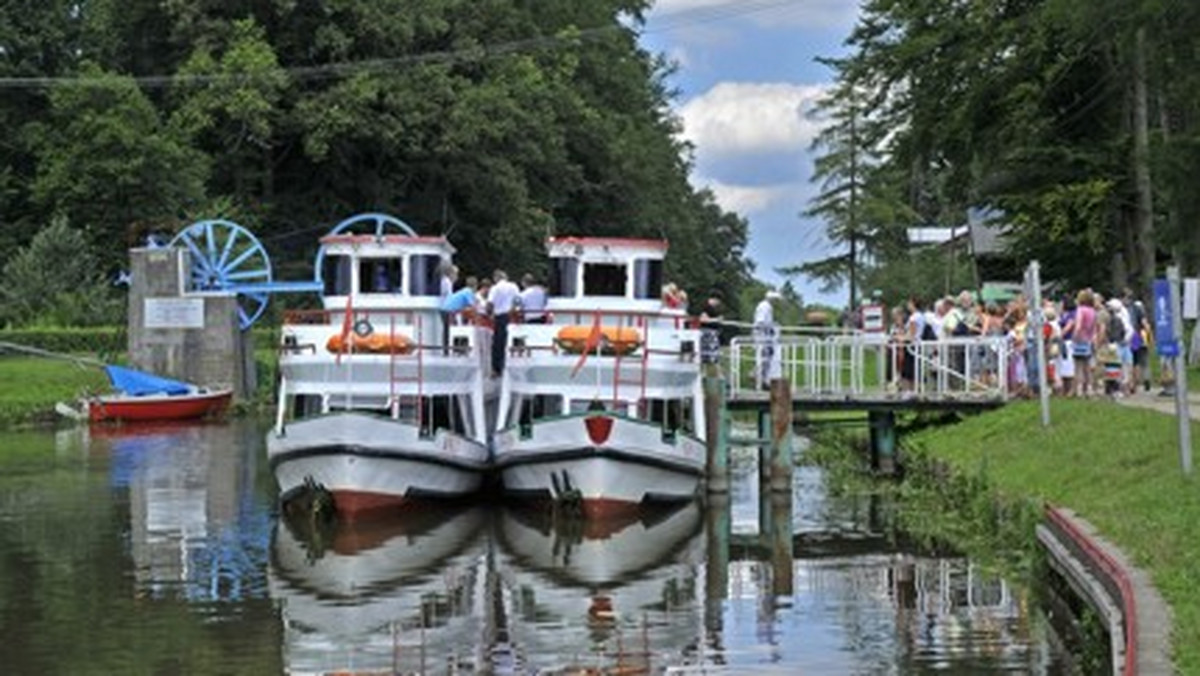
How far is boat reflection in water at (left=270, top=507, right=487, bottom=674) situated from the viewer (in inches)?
734

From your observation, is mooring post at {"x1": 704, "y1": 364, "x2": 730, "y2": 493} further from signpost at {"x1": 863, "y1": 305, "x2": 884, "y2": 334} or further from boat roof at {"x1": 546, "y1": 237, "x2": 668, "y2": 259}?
signpost at {"x1": 863, "y1": 305, "x2": 884, "y2": 334}

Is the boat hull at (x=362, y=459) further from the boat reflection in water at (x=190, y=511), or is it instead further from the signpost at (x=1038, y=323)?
the signpost at (x=1038, y=323)

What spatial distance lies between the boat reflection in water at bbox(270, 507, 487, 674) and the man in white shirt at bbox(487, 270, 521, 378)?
298 centimetres

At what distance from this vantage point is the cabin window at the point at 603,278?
1264 inches

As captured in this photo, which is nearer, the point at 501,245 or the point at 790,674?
the point at 790,674

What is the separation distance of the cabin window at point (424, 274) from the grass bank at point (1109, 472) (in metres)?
9.24

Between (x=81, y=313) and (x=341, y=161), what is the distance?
15.4m

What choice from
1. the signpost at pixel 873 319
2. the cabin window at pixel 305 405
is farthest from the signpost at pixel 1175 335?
the signpost at pixel 873 319

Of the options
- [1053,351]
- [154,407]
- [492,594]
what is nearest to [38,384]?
[154,407]

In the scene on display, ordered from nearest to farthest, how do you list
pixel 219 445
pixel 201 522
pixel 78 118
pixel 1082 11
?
pixel 201 522, pixel 1082 11, pixel 219 445, pixel 78 118

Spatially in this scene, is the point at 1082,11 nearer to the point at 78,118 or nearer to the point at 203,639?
the point at 203,639

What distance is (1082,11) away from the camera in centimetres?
3512

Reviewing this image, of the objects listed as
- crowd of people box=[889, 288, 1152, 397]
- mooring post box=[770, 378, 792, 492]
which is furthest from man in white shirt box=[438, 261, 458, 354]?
crowd of people box=[889, 288, 1152, 397]

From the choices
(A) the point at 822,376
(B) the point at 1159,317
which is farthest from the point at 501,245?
(B) the point at 1159,317
